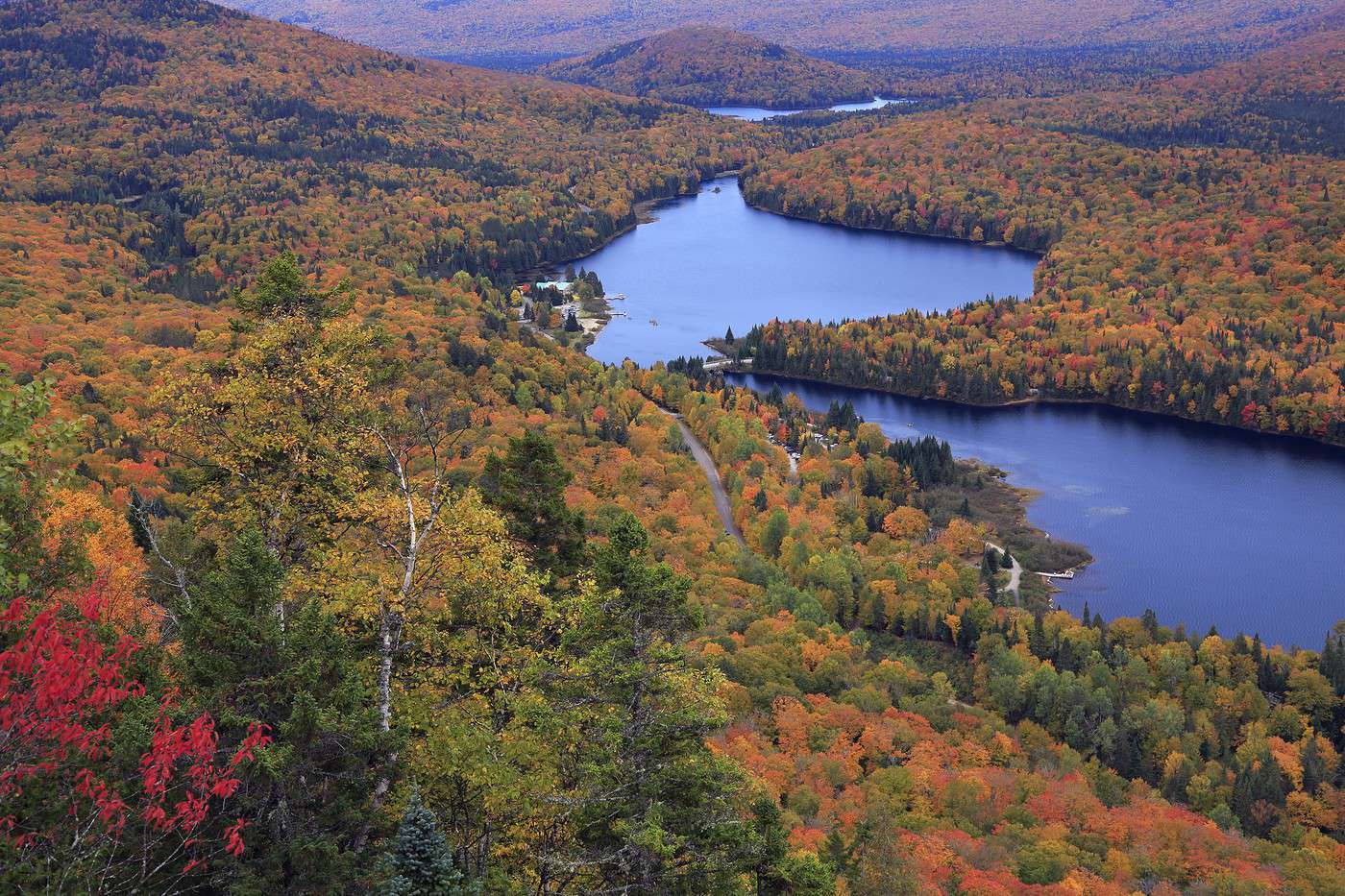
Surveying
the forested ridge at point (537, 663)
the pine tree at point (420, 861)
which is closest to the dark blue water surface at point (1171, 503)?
the forested ridge at point (537, 663)

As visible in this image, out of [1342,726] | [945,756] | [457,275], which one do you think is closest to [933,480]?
[1342,726]

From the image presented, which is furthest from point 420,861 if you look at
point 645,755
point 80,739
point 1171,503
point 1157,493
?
point 1157,493

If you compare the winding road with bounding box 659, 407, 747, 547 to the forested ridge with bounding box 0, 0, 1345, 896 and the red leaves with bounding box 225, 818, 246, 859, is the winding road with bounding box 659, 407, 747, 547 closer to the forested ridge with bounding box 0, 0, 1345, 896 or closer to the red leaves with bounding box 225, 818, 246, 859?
the forested ridge with bounding box 0, 0, 1345, 896

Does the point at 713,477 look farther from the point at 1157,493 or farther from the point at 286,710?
the point at 286,710

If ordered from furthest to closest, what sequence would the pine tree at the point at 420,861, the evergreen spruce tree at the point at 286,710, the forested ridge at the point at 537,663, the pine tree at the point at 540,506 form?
the pine tree at the point at 540,506, the evergreen spruce tree at the point at 286,710, the forested ridge at the point at 537,663, the pine tree at the point at 420,861

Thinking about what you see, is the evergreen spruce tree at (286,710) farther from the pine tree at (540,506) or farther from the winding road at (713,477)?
the winding road at (713,477)

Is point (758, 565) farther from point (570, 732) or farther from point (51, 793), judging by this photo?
point (51, 793)
